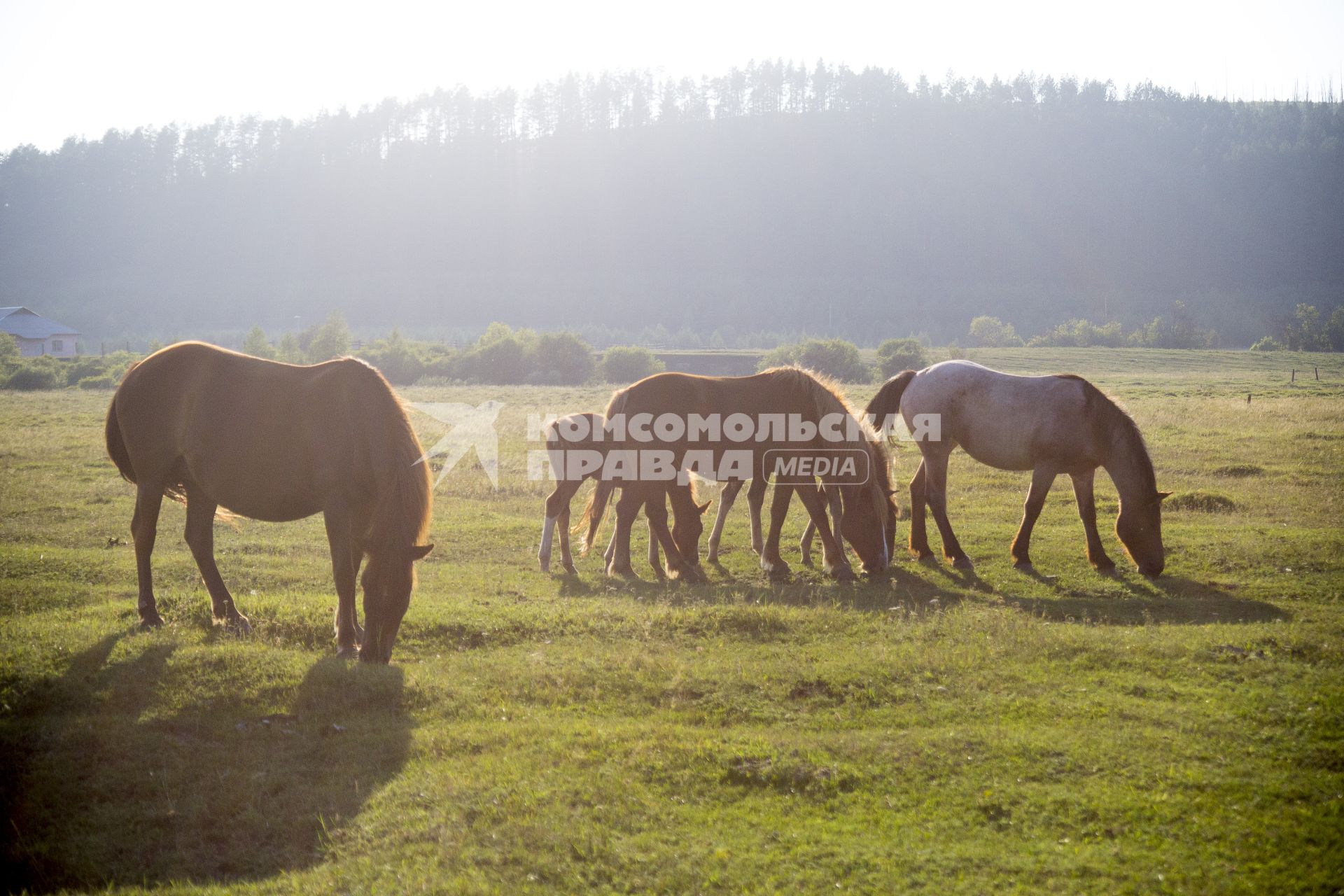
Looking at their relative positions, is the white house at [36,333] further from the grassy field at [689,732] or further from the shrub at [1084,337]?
the shrub at [1084,337]

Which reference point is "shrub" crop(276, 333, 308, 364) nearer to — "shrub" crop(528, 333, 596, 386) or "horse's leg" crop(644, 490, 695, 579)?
"shrub" crop(528, 333, 596, 386)

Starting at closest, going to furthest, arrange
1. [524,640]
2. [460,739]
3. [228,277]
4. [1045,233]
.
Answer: [460,739]
[524,640]
[228,277]
[1045,233]

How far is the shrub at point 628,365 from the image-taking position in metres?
51.3

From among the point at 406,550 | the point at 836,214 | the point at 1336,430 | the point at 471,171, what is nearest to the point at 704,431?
the point at 406,550

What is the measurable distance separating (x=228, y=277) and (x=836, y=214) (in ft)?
250

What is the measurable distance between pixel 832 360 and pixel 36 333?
59971 mm

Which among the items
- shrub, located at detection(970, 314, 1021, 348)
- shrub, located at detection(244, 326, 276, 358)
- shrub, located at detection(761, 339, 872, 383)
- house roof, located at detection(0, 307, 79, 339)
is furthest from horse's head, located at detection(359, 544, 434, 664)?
shrub, located at detection(970, 314, 1021, 348)

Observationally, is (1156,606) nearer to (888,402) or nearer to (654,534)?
(888,402)

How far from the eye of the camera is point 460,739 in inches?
236

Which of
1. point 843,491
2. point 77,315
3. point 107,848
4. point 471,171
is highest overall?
point 471,171

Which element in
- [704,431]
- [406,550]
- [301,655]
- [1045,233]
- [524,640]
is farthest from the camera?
[1045,233]

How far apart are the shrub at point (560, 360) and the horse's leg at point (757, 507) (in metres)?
39.7

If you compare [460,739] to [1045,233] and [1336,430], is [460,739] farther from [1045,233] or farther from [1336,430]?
[1045,233]

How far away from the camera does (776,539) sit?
35.6 feet
